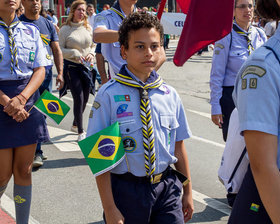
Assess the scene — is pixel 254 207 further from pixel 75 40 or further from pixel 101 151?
pixel 75 40

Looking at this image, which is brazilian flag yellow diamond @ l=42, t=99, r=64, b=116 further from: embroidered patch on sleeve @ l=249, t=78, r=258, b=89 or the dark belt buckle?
embroidered patch on sleeve @ l=249, t=78, r=258, b=89

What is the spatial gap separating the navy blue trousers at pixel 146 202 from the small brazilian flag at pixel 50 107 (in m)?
1.32

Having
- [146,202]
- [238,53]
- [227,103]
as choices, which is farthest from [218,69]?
[146,202]

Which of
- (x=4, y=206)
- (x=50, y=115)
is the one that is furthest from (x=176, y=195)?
(x=4, y=206)

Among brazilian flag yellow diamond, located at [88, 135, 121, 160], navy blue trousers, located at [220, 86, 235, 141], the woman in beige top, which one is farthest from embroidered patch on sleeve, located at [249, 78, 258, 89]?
the woman in beige top

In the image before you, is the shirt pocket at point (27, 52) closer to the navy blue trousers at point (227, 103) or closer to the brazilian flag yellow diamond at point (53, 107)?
the brazilian flag yellow diamond at point (53, 107)

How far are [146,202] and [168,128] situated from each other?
0.45 meters

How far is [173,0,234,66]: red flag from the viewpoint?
9.59 feet

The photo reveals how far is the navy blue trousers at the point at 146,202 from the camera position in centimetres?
270

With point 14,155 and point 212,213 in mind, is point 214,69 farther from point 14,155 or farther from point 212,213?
point 14,155

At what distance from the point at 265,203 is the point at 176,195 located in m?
1.10

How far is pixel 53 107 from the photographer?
4.00 meters

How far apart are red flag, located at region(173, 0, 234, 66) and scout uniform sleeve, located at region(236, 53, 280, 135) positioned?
1138 millimetres

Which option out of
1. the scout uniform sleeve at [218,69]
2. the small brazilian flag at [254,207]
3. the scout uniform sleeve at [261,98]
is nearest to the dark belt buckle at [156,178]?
the small brazilian flag at [254,207]
